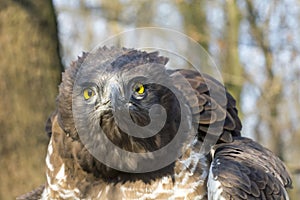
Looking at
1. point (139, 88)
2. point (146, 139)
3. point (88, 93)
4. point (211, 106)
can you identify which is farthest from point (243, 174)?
point (88, 93)

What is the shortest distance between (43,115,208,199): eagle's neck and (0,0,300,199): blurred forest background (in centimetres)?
182

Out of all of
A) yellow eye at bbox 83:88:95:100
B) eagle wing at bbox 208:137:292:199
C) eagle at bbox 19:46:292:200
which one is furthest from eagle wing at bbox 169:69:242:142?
yellow eye at bbox 83:88:95:100

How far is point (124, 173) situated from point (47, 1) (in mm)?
2958

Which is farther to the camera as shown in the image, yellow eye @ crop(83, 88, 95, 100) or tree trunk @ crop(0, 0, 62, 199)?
tree trunk @ crop(0, 0, 62, 199)

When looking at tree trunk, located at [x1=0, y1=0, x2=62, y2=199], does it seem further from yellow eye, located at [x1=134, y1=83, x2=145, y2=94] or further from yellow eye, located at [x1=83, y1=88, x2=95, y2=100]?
yellow eye, located at [x1=134, y1=83, x2=145, y2=94]

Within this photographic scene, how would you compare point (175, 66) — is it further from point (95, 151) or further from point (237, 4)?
point (237, 4)

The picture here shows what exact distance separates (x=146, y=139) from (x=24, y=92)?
2.49 meters

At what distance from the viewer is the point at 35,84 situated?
6258 millimetres

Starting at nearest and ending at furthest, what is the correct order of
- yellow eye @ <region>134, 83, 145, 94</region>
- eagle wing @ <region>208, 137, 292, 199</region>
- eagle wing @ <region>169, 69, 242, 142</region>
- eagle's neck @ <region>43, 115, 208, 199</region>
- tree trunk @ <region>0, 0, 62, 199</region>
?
yellow eye @ <region>134, 83, 145, 94</region> < eagle wing @ <region>208, 137, 292, 199</region> < eagle's neck @ <region>43, 115, 208, 199</region> < eagle wing @ <region>169, 69, 242, 142</region> < tree trunk @ <region>0, 0, 62, 199</region>

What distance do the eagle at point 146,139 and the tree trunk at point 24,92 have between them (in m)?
1.67

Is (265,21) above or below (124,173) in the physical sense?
above

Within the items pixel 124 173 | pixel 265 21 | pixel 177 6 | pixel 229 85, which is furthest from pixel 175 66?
pixel 177 6

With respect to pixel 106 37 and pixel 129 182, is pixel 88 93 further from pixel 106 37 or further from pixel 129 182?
pixel 106 37

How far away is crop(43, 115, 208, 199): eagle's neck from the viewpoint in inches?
166
